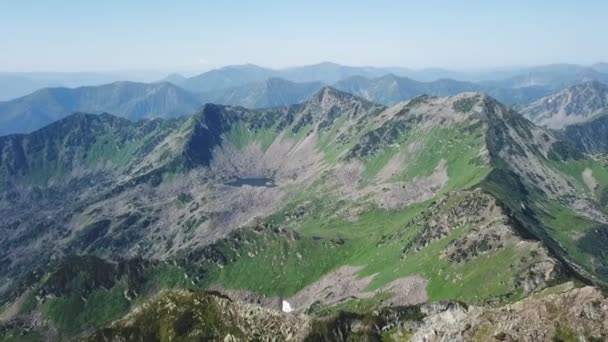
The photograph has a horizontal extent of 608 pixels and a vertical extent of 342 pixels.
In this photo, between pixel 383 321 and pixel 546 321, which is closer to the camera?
pixel 546 321

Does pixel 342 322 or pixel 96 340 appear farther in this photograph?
pixel 96 340

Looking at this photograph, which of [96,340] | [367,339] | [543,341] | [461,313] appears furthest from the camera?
[96,340]

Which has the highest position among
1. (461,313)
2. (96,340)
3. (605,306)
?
(605,306)

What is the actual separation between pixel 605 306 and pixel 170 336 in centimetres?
10283

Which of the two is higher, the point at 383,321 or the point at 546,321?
the point at 546,321

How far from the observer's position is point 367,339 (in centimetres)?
12888

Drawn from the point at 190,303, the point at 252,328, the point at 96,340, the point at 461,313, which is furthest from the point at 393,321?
the point at 96,340

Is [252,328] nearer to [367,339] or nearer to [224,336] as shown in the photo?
[224,336]

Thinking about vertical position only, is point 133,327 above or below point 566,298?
below

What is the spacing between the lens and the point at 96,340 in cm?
15888

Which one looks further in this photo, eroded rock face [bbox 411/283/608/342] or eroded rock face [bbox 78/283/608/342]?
eroded rock face [bbox 78/283/608/342]

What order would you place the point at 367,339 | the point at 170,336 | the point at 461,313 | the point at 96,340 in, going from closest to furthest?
the point at 461,313 < the point at 367,339 < the point at 170,336 < the point at 96,340

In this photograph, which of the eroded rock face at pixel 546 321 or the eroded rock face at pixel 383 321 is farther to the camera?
the eroded rock face at pixel 383 321

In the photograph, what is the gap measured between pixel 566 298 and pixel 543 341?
10.1 m
